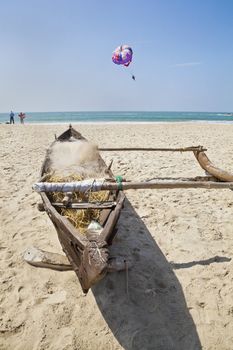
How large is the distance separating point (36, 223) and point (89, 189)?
1814mm

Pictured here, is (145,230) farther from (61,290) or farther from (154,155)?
(154,155)

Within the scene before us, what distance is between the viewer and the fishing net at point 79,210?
4082mm

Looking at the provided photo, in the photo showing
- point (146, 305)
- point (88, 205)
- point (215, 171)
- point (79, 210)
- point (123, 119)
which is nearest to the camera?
point (146, 305)

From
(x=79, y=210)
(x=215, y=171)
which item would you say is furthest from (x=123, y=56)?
(x=79, y=210)

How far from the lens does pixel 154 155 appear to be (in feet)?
35.5

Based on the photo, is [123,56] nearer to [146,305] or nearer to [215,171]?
[215,171]

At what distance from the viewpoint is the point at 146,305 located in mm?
3387

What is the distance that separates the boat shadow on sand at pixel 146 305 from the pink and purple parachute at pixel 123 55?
826 cm

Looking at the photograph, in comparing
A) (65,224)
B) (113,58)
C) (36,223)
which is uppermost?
(113,58)

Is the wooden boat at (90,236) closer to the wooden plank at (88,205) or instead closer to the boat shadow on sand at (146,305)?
the wooden plank at (88,205)

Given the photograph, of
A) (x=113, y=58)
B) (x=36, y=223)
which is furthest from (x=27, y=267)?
(x=113, y=58)

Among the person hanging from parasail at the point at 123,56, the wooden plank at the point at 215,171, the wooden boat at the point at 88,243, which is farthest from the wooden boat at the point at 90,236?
the person hanging from parasail at the point at 123,56

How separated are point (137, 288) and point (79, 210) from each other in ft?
4.60

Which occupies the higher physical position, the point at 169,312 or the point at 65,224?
the point at 65,224
